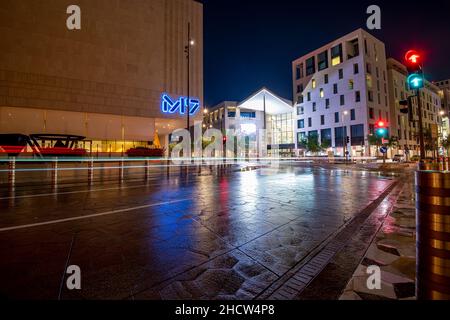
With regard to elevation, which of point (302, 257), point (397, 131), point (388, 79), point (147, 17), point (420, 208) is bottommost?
point (302, 257)

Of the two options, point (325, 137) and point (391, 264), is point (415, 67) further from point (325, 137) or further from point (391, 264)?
point (325, 137)

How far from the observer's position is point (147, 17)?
18.5 meters

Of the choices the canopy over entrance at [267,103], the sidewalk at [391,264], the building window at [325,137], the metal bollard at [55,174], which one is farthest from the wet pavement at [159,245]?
the canopy over entrance at [267,103]

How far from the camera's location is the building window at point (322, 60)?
52875 millimetres

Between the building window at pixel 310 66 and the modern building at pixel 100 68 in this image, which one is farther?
the building window at pixel 310 66

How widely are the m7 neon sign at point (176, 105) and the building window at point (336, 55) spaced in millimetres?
44662

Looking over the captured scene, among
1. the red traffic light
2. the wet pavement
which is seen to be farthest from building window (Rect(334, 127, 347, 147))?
the wet pavement

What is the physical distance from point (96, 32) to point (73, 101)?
18.8 feet

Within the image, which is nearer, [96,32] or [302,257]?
[302,257]

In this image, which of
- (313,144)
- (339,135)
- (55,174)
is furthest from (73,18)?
(339,135)

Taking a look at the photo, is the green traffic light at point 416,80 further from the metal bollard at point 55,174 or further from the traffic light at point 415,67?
the metal bollard at point 55,174

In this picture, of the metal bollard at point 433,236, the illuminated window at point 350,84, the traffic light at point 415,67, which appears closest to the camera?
the metal bollard at point 433,236
